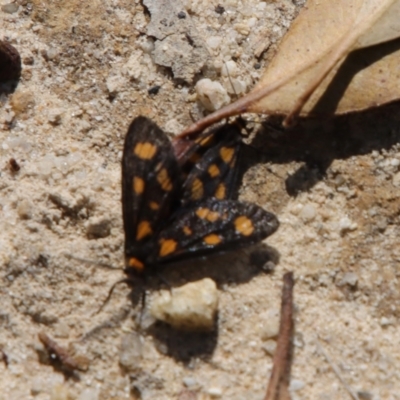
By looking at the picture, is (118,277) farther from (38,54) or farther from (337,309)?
(38,54)

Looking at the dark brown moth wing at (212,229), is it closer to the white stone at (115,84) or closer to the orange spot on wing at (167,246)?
the orange spot on wing at (167,246)

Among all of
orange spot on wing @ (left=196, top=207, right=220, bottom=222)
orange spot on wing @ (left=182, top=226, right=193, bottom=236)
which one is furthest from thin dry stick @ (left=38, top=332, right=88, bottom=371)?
orange spot on wing @ (left=196, top=207, right=220, bottom=222)

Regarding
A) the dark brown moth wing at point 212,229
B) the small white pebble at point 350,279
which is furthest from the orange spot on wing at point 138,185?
the small white pebble at point 350,279

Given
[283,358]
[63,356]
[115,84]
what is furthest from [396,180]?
[63,356]

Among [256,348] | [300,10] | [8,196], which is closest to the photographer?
[256,348]

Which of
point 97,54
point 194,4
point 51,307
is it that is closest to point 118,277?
point 51,307

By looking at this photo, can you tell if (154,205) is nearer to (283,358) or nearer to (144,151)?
(144,151)

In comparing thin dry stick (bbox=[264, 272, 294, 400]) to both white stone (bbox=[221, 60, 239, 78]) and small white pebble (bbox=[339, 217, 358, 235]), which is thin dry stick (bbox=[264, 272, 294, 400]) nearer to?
small white pebble (bbox=[339, 217, 358, 235])
